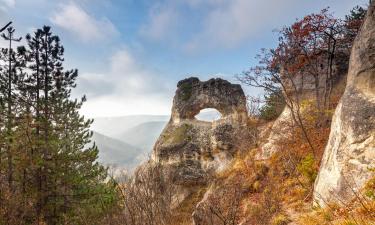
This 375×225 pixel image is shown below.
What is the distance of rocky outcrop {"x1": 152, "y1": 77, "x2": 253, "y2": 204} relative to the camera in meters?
27.0

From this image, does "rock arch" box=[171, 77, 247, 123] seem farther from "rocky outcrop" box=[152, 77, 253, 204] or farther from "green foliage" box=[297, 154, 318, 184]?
"green foliage" box=[297, 154, 318, 184]

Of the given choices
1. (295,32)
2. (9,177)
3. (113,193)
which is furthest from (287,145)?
(9,177)

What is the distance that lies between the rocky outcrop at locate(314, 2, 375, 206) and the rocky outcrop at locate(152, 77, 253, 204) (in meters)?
14.5

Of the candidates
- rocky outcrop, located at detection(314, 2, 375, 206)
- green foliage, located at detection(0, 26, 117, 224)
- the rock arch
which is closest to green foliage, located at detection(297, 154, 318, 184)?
rocky outcrop, located at detection(314, 2, 375, 206)

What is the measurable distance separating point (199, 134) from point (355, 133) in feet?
64.6

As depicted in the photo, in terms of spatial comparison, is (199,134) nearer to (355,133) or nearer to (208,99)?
(208,99)

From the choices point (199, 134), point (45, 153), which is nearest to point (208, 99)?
point (199, 134)

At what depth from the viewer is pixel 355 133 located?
32.2 feet

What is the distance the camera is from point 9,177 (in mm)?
16844

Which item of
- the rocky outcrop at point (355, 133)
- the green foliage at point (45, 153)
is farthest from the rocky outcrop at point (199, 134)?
the rocky outcrop at point (355, 133)

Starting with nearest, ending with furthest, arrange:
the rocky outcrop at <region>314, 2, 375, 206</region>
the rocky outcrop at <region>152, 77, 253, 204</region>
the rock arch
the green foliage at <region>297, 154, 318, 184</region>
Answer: the rocky outcrop at <region>314, 2, 375, 206</region>
the green foliage at <region>297, 154, 318, 184</region>
the rocky outcrop at <region>152, 77, 253, 204</region>
the rock arch

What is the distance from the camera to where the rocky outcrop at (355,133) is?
30.4ft

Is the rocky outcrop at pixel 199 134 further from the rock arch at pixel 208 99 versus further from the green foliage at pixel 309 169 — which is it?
the green foliage at pixel 309 169

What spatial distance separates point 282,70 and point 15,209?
17.1 metres
